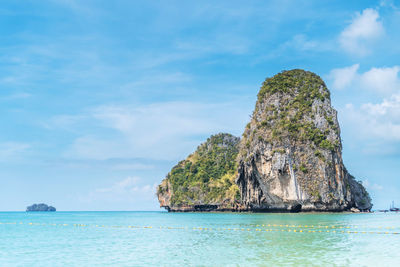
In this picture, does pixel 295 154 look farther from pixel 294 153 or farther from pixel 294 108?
pixel 294 108

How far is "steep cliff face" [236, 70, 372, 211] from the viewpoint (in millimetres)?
73812

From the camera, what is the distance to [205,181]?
11488 cm

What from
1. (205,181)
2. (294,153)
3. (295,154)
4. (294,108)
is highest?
(294,108)

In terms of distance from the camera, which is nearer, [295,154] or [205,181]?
[295,154]

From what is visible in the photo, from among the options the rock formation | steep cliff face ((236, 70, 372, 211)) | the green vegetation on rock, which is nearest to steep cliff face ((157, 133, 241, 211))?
the rock formation

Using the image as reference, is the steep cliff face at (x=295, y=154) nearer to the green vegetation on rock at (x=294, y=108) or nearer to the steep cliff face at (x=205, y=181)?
the green vegetation on rock at (x=294, y=108)

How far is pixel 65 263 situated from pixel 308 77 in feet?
249

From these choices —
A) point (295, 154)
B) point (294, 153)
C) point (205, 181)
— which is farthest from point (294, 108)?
point (205, 181)

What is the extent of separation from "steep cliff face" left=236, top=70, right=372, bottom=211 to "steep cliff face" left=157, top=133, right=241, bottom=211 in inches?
845

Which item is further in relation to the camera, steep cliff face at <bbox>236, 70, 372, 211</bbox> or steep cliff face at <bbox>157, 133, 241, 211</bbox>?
steep cliff face at <bbox>157, 133, 241, 211</bbox>

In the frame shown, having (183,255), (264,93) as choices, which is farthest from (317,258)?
(264,93)

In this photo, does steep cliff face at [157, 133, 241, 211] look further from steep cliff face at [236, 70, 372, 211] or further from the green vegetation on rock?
the green vegetation on rock

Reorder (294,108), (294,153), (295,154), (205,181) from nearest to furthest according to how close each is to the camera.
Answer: (295,154)
(294,153)
(294,108)
(205,181)

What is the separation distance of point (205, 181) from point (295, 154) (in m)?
43.6
